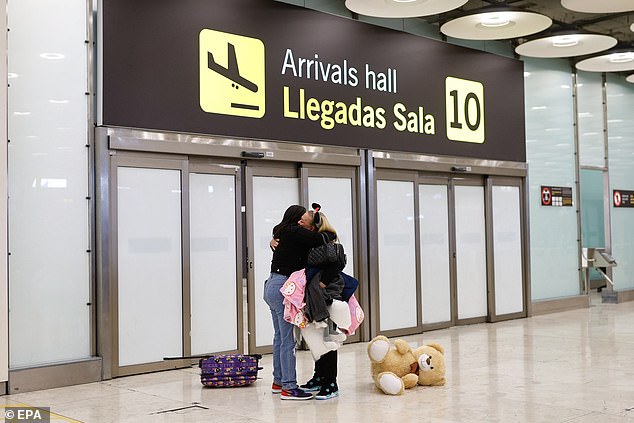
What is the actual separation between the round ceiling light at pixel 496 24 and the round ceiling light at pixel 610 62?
8.90ft

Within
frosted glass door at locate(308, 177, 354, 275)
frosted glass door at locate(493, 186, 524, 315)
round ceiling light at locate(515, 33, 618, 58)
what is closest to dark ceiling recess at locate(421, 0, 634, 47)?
round ceiling light at locate(515, 33, 618, 58)

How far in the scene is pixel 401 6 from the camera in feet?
30.6

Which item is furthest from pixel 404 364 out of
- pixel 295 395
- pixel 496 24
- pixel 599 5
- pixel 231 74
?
pixel 599 5

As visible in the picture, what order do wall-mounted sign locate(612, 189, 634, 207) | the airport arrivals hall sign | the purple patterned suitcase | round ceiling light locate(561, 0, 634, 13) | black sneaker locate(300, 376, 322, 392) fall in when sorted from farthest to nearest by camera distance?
wall-mounted sign locate(612, 189, 634, 207) < round ceiling light locate(561, 0, 634, 13) < the airport arrivals hall sign < the purple patterned suitcase < black sneaker locate(300, 376, 322, 392)

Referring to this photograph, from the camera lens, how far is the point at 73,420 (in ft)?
18.5

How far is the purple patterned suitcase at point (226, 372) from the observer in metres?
6.82

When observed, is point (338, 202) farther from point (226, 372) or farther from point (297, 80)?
point (226, 372)

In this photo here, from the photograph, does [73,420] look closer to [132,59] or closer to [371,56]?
[132,59]

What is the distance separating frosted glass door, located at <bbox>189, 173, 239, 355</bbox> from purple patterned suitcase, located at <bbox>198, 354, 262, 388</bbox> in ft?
4.50

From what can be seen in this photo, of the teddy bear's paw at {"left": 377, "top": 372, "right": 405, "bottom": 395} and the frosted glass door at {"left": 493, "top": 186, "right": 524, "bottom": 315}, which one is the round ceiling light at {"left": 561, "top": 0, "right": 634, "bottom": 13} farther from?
the teddy bear's paw at {"left": 377, "top": 372, "right": 405, "bottom": 395}

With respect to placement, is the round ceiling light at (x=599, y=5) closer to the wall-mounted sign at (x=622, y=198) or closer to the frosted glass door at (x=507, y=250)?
the frosted glass door at (x=507, y=250)

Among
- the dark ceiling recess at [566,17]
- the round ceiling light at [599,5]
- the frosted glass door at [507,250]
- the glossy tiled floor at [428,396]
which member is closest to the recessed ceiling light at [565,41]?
the dark ceiling recess at [566,17]

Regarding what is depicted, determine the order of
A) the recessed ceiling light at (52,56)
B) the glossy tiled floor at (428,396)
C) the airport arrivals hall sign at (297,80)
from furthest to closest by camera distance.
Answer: the airport arrivals hall sign at (297,80) < the recessed ceiling light at (52,56) < the glossy tiled floor at (428,396)

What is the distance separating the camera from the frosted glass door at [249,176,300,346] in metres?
8.83
